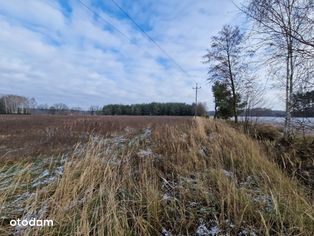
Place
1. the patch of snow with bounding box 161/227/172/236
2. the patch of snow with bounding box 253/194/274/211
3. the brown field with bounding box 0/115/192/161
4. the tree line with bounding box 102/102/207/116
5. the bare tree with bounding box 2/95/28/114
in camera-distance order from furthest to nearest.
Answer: the bare tree with bounding box 2/95/28/114, the tree line with bounding box 102/102/207/116, the brown field with bounding box 0/115/192/161, the patch of snow with bounding box 253/194/274/211, the patch of snow with bounding box 161/227/172/236

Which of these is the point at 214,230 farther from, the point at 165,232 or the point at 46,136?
the point at 46,136

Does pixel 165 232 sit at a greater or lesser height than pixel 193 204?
lesser

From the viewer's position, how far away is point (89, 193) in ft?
9.96

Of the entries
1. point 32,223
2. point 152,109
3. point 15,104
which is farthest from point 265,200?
point 15,104

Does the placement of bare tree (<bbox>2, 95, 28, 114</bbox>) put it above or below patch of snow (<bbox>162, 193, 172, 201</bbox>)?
above

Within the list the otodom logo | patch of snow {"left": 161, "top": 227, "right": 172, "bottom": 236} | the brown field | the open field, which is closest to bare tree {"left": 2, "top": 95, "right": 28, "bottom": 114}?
the brown field

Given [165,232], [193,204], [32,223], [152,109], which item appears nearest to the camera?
[32,223]

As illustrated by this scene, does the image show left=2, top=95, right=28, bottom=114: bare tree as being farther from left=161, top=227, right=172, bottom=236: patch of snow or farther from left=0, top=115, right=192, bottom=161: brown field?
left=161, top=227, right=172, bottom=236: patch of snow

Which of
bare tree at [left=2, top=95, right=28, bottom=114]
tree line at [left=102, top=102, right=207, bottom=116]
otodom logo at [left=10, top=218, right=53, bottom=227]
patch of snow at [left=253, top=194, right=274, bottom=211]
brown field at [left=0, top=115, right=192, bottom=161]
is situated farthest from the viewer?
bare tree at [left=2, top=95, right=28, bottom=114]

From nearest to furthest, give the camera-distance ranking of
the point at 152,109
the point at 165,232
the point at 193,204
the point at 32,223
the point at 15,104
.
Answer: the point at 32,223
the point at 165,232
the point at 193,204
the point at 152,109
the point at 15,104

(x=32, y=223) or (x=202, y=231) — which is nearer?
(x=32, y=223)

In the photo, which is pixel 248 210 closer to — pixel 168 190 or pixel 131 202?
pixel 168 190

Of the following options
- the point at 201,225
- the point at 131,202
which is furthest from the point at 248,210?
the point at 131,202

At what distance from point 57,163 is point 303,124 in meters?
7.30
